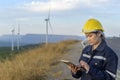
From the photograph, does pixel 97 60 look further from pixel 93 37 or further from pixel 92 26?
pixel 92 26

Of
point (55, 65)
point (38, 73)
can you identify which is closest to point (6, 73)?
point (38, 73)

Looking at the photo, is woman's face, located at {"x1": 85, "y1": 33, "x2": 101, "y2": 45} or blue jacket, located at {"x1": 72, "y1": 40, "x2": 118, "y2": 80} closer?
blue jacket, located at {"x1": 72, "y1": 40, "x2": 118, "y2": 80}

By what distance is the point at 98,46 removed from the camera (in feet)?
22.4

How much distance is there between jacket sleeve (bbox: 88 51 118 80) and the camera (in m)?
6.57

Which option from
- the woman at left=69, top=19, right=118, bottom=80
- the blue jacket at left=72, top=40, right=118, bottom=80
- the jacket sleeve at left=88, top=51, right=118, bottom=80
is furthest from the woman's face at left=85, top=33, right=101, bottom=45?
the jacket sleeve at left=88, top=51, right=118, bottom=80

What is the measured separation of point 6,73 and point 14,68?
0.96 m

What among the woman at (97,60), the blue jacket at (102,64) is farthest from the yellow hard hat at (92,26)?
the blue jacket at (102,64)

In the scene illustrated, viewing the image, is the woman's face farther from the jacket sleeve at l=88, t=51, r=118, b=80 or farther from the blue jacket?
the jacket sleeve at l=88, t=51, r=118, b=80

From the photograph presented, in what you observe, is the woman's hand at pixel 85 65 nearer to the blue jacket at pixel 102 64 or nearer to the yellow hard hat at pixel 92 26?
the blue jacket at pixel 102 64

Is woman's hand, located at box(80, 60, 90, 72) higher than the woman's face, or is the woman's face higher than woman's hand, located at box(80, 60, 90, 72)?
the woman's face

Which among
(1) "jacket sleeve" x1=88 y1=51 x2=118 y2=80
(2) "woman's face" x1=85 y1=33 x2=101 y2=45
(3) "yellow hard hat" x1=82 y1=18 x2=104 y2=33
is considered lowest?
(1) "jacket sleeve" x1=88 y1=51 x2=118 y2=80

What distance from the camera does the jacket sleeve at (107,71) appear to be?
21.5 feet

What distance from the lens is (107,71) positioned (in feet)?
21.8

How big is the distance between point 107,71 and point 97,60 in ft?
0.75
